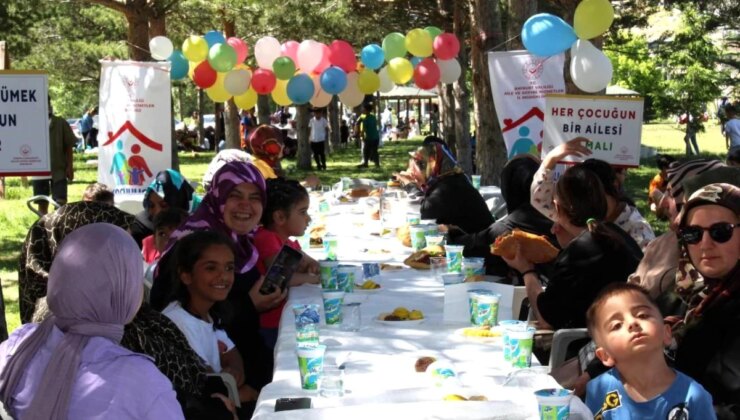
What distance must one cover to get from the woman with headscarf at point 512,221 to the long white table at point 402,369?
113 centimetres

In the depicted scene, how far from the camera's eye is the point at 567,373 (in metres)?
4.11

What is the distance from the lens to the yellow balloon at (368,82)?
46.4ft

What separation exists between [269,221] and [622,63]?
6736 cm

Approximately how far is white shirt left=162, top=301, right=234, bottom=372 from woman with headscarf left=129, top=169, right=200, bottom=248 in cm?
315

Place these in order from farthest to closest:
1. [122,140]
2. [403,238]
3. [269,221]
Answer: [122,140] → [403,238] → [269,221]

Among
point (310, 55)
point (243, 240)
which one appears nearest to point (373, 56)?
point (310, 55)

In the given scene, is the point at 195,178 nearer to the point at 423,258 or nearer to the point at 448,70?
the point at 448,70

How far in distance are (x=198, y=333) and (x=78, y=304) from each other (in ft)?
5.68

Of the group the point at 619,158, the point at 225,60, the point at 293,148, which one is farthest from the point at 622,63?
the point at 619,158

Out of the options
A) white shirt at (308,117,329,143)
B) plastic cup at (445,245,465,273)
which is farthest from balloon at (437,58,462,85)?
white shirt at (308,117,329,143)

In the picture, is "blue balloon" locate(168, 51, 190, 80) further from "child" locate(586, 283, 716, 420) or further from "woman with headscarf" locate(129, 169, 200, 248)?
"child" locate(586, 283, 716, 420)

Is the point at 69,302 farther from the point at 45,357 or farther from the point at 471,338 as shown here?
the point at 471,338

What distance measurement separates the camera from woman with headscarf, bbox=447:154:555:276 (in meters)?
6.49

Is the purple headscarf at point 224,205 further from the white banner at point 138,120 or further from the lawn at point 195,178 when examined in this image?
the white banner at point 138,120
